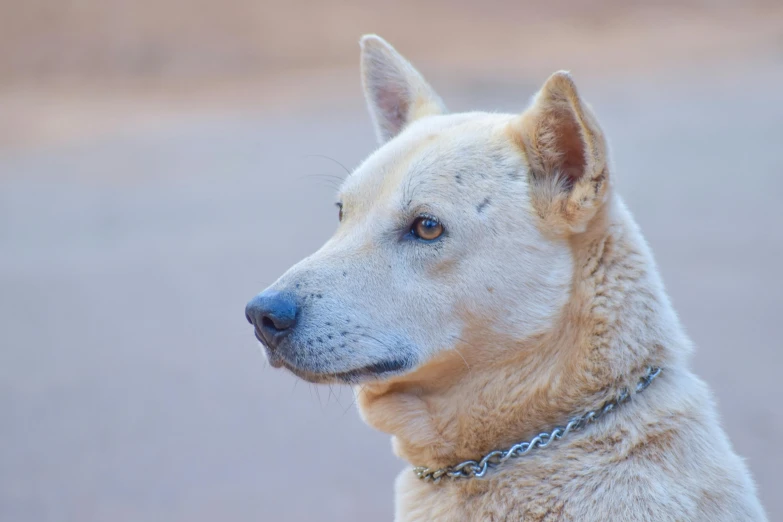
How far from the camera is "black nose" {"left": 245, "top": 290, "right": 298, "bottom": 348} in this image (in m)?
2.11

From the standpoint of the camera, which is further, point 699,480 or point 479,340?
point 479,340

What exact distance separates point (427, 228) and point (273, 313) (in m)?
0.52

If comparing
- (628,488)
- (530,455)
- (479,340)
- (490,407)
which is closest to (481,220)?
(479,340)

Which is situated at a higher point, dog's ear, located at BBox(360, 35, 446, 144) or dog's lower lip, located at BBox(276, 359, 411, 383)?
dog's ear, located at BBox(360, 35, 446, 144)

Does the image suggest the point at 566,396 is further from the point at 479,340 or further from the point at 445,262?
the point at 445,262

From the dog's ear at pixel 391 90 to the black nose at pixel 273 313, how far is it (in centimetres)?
109

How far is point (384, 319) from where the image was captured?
2184mm

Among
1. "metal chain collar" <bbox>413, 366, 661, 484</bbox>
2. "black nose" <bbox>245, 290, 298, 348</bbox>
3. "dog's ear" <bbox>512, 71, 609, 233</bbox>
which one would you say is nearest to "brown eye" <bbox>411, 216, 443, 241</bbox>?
"dog's ear" <bbox>512, 71, 609, 233</bbox>

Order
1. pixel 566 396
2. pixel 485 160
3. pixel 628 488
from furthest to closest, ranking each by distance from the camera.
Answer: pixel 485 160
pixel 566 396
pixel 628 488

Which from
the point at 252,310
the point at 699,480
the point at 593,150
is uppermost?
the point at 593,150

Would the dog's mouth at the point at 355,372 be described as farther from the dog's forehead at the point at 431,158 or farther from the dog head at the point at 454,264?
the dog's forehead at the point at 431,158

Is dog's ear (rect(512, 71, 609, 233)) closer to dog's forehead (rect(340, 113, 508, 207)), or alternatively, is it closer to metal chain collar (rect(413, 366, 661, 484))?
dog's forehead (rect(340, 113, 508, 207))

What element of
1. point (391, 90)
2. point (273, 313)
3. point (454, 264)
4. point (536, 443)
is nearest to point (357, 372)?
point (273, 313)

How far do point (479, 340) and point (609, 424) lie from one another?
1.41 ft
